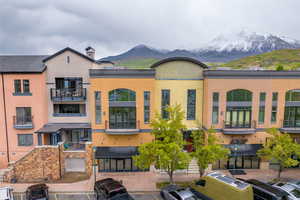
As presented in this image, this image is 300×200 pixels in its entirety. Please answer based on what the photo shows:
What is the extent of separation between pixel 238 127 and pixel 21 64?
27.2 meters

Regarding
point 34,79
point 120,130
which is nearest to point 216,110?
point 120,130

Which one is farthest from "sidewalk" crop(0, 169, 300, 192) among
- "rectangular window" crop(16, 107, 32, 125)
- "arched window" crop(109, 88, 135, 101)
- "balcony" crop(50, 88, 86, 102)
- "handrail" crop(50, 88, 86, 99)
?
"handrail" crop(50, 88, 86, 99)

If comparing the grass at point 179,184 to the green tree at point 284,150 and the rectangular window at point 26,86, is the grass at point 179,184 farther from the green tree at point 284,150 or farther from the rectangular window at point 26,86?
the rectangular window at point 26,86

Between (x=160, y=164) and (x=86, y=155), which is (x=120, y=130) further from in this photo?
(x=160, y=164)

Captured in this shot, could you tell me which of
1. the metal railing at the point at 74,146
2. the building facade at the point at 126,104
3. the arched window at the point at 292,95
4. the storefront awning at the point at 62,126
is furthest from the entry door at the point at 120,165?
the arched window at the point at 292,95

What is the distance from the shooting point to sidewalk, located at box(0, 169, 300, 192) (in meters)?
18.4

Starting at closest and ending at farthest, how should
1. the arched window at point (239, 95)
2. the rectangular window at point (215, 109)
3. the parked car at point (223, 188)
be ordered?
the parked car at point (223, 188)
the rectangular window at point (215, 109)
the arched window at point (239, 95)

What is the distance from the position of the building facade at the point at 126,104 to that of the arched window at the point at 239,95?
0.25 feet

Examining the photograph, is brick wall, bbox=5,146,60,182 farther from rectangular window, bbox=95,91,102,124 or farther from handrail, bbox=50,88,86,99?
→ handrail, bbox=50,88,86,99

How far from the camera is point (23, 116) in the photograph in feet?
74.1

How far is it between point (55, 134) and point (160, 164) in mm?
13668

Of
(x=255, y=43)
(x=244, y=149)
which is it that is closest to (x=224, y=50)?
(x=255, y=43)

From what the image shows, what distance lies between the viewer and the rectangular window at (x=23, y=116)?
22500 millimetres

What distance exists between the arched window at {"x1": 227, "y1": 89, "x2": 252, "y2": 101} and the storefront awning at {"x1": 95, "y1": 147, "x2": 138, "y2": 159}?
1267 cm
